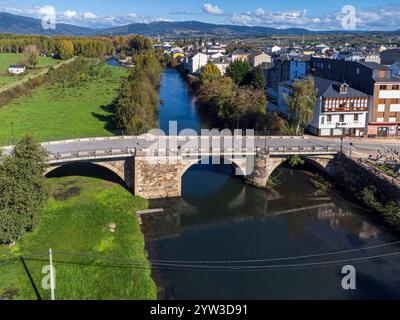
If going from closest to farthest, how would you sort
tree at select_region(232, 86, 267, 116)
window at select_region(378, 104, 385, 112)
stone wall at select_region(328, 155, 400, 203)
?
stone wall at select_region(328, 155, 400, 203) → window at select_region(378, 104, 385, 112) → tree at select_region(232, 86, 267, 116)

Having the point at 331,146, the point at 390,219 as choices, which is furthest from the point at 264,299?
the point at 331,146

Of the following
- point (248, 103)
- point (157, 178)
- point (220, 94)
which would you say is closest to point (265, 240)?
point (157, 178)

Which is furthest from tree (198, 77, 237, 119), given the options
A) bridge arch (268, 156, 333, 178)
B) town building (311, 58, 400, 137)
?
bridge arch (268, 156, 333, 178)

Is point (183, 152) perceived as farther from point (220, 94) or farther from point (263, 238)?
Result: point (220, 94)

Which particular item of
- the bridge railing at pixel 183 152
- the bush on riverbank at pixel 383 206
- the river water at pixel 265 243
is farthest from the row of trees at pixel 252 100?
the bush on riverbank at pixel 383 206

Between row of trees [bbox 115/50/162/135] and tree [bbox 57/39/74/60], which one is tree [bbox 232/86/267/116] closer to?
row of trees [bbox 115/50/162/135]
